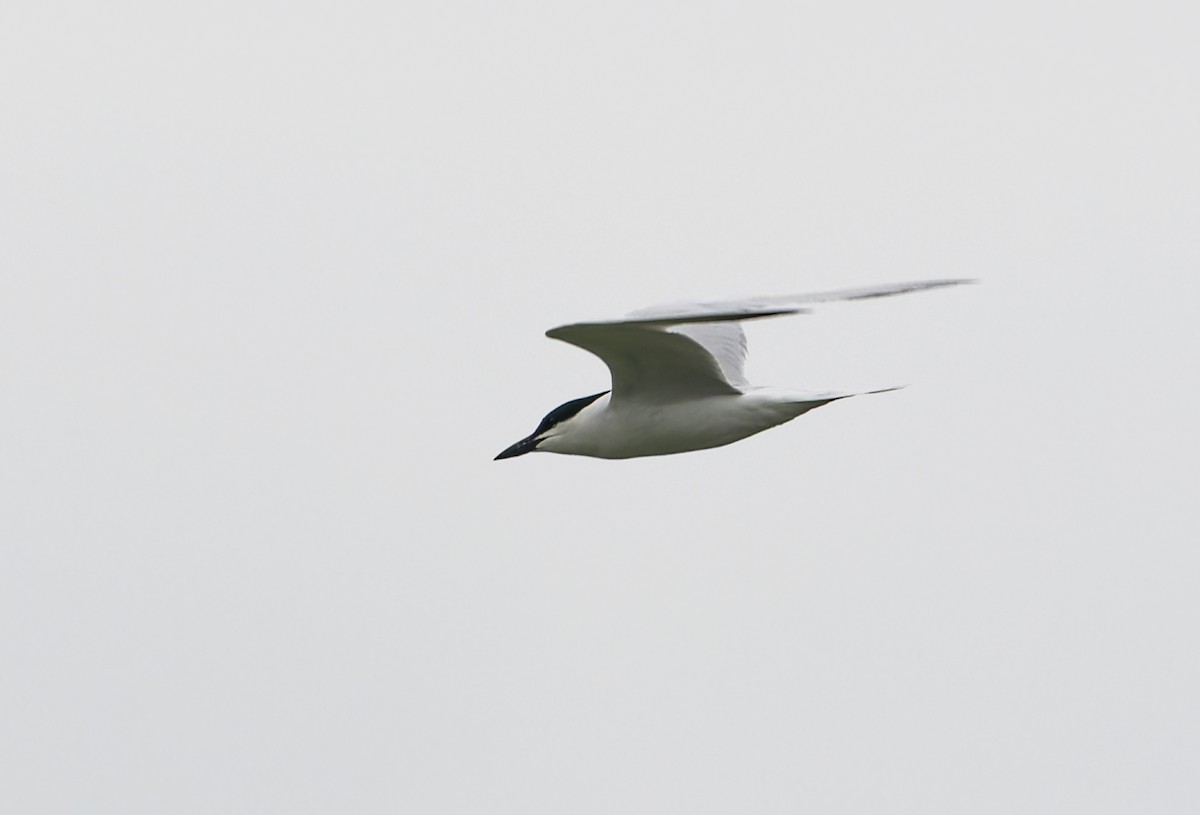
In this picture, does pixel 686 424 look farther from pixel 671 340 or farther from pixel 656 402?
pixel 671 340

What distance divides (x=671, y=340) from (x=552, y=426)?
2226 mm

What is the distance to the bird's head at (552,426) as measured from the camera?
41.2 ft

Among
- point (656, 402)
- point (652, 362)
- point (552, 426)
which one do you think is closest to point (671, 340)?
point (652, 362)

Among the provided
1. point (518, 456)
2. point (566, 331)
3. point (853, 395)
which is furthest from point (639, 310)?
point (518, 456)

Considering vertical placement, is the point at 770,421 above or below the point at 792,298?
below

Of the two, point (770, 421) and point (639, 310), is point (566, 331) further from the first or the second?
point (770, 421)

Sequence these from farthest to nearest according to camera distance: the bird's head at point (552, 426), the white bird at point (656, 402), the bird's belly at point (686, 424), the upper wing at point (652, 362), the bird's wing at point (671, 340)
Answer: the bird's head at point (552, 426), the bird's belly at point (686, 424), the white bird at point (656, 402), the upper wing at point (652, 362), the bird's wing at point (671, 340)

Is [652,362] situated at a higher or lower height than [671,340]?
lower

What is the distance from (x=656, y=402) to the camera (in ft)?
38.3

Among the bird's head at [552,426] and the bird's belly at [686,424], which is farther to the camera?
the bird's head at [552,426]

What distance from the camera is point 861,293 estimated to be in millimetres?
9148

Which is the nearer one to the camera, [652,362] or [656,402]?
[652,362]

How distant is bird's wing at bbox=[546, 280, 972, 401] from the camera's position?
8.98m

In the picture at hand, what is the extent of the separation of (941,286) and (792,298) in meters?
0.96
